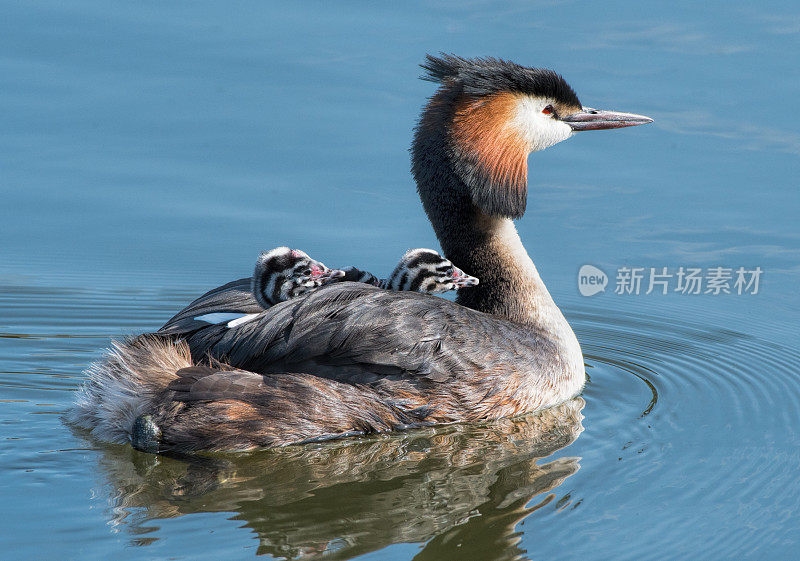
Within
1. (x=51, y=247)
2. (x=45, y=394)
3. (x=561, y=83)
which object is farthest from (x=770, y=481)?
(x=51, y=247)

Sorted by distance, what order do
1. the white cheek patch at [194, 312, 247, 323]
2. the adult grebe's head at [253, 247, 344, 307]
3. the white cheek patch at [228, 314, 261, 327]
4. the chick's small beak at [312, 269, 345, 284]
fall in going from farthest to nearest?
the chick's small beak at [312, 269, 345, 284]
the adult grebe's head at [253, 247, 344, 307]
the white cheek patch at [194, 312, 247, 323]
the white cheek patch at [228, 314, 261, 327]

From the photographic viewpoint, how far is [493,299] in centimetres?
741

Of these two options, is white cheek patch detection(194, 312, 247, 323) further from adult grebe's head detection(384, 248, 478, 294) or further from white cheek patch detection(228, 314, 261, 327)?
adult grebe's head detection(384, 248, 478, 294)

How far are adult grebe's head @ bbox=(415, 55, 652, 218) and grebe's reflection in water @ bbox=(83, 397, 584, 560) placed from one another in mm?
1496

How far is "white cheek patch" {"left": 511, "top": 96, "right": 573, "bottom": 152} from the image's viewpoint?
24.7 feet

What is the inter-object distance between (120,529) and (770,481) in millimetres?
3111

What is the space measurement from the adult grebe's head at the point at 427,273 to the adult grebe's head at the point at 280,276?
0.56 m

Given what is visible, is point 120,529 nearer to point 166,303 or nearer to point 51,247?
point 166,303

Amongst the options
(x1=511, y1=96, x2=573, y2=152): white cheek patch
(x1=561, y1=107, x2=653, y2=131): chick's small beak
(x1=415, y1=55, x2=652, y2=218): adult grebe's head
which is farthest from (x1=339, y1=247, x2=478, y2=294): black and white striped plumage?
(x1=561, y1=107, x2=653, y2=131): chick's small beak

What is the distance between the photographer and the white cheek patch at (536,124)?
7.52 meters

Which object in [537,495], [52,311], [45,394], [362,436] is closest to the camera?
[537,495]

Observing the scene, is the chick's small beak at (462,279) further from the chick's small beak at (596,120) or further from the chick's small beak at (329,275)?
the chick's small beak at (596,120)

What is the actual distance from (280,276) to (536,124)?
1.94 m

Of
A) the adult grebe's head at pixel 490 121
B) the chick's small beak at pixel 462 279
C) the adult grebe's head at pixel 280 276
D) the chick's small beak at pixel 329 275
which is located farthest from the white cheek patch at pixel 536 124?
the adult grebe's head at pixel 280 276
